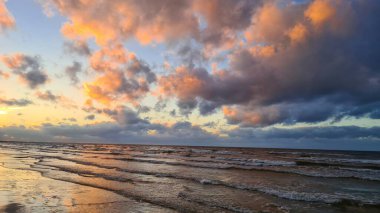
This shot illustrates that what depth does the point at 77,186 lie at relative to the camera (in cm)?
1642

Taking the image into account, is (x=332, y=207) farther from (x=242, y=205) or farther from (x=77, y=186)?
(x=77, y=186)

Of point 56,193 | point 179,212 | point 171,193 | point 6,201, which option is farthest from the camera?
point 171,193

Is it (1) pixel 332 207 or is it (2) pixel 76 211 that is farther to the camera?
(1) pixel 332 207

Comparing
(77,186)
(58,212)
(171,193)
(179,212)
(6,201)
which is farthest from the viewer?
(77,186)

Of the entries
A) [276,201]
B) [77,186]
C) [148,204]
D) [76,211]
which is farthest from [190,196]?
[77,186]

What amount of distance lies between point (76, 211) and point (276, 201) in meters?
8.75

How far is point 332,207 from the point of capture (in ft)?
41.8

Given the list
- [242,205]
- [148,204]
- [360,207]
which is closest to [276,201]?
[242,205]

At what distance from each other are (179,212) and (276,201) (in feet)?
16.7

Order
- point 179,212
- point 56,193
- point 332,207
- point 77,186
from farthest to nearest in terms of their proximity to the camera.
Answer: point 77,186 → point 56,193 → point 332,207 → point 179,212

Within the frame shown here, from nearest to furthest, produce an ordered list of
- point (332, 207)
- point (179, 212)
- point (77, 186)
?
point (179, 212) → point (332, 207) → point (77, 186)

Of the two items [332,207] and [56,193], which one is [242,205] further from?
[56,193]

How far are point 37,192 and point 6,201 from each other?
2.16 meters

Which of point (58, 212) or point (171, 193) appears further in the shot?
point (171, 193)
